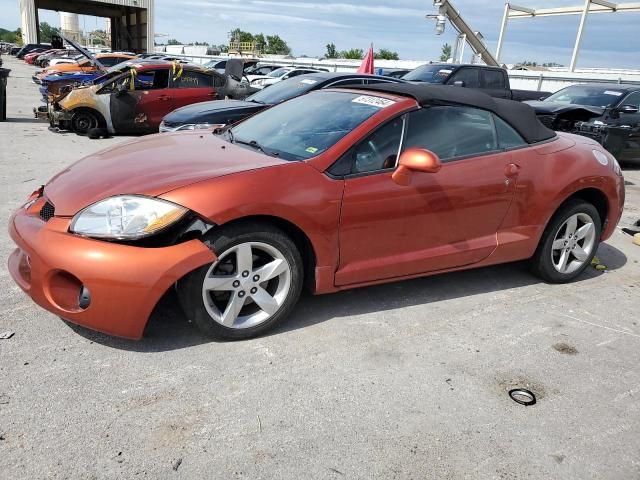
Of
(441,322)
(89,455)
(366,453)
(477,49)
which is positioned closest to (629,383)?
(441,322)

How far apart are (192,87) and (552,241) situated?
8.79 metres

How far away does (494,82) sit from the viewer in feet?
40.3

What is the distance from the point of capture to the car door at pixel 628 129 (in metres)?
8.97

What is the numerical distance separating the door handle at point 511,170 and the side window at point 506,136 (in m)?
0.16

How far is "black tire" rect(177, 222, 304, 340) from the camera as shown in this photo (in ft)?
9.23

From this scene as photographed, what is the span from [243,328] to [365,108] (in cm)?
167

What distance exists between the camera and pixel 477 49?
1197 inches

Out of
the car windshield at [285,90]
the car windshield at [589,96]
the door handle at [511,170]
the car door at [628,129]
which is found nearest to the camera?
the door handle at [511,170]

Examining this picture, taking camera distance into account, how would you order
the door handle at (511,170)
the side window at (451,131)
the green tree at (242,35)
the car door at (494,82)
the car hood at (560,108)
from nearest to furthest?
the side window at (451,131) → the door handle at (511,170) → the car hood at (560,108) → the car door at (494,82) → the green tree at (242,35)

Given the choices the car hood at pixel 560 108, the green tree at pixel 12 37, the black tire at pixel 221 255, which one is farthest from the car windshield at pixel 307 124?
the green tree at pixel 12 37

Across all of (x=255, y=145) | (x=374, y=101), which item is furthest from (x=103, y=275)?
(x=374, y=101)

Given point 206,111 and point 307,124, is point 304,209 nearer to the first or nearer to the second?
point 307,124

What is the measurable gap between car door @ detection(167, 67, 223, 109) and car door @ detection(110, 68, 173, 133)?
0.49 ft

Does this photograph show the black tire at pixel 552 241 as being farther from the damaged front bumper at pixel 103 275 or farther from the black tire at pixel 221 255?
the damaged front bumper at pixel 103 275
